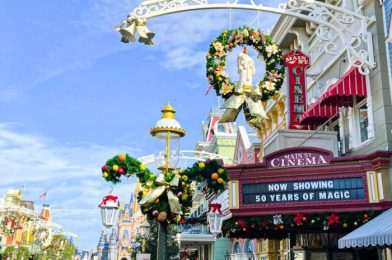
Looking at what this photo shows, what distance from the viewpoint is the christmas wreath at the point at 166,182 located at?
8328 mm

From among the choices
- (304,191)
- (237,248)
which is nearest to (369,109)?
(304,191)

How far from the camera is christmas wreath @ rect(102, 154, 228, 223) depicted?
27.3ft

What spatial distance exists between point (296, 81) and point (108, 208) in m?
10.2

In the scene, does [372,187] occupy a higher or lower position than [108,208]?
higher

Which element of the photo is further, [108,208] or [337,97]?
[337,97]

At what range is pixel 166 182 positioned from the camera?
8.44m

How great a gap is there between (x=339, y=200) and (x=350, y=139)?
331 cm

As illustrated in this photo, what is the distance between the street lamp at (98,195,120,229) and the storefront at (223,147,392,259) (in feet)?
11.1

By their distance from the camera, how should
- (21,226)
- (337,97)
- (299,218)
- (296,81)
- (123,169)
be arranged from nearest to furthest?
(123,169), (299,218), (337,97), (296,81), (21,226)

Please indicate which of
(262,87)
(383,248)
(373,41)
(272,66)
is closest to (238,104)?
(262,87)

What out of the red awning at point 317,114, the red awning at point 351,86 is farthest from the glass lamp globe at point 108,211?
the red awning at point 317,114

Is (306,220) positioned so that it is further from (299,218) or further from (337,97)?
(337,97)

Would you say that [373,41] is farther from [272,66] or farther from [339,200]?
[339,200]

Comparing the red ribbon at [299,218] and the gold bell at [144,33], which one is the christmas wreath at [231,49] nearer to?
the gold bell at [144,33]
